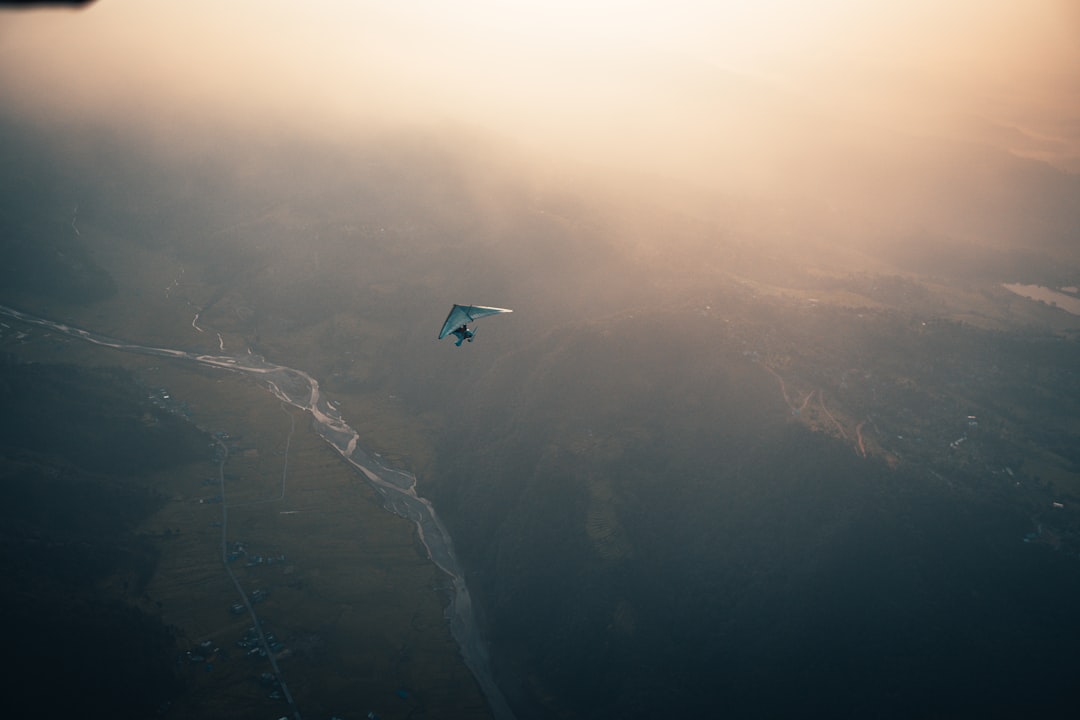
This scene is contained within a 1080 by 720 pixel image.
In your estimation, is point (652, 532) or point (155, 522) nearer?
point (652, 532)

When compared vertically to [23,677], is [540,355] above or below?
above

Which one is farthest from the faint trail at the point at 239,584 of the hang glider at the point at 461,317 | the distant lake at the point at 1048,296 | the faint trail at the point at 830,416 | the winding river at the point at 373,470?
the distant lake at the point at 1048,296

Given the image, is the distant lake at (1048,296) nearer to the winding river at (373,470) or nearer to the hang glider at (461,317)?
the winding river at (373,470)

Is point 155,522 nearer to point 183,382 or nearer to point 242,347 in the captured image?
point 183,382

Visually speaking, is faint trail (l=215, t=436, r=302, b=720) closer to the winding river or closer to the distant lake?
the winding river

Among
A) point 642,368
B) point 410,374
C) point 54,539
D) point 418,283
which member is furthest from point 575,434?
point 54,539

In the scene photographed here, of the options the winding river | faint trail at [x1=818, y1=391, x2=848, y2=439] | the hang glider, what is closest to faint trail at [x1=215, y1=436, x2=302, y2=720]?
the winding river
